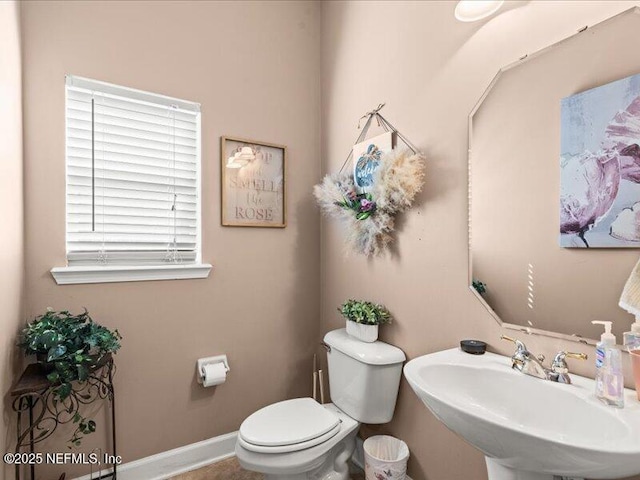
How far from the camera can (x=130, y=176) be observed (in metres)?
1.82

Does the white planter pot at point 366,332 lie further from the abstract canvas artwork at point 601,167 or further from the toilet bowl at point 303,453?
the abstract canvas artwork at point 601,167

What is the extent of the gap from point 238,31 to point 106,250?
1.46 meters

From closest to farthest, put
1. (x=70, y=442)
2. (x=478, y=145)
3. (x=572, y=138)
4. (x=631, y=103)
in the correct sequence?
(x=631, y=103) → (x=572, y=138) → (x=478, y=145) → (x=70, y=442)

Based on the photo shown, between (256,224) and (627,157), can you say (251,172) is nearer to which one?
(256,224)

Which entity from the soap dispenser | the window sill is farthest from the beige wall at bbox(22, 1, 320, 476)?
the soap dispenser

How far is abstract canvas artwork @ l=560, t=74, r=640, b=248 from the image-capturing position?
1.00 meters

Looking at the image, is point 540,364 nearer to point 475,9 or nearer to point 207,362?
→ point 475,9

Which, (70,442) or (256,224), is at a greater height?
(256,224)

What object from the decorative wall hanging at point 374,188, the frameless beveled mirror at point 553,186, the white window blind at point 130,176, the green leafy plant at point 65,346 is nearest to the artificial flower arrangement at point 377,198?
the decorative wall hanging at point 374,188

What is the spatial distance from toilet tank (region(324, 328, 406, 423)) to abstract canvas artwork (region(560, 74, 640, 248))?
0.90 m

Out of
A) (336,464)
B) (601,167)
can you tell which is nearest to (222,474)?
(336,464)

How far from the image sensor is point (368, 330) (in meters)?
1.78

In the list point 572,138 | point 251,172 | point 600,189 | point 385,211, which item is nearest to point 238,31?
point 251,172

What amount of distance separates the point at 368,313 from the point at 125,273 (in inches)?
48.9
